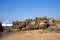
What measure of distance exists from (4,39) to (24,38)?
188 centimetres

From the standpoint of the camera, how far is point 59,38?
1103cm

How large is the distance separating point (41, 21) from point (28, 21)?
2.36m

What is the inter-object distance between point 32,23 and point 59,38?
960 centimetres

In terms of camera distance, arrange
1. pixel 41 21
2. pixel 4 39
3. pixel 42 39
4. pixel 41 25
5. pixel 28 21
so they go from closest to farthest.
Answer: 1. pixel 42 39
2. pixel 4 39
3. pixel 41 25
4. pixel 41 21
5. pixel 28 21

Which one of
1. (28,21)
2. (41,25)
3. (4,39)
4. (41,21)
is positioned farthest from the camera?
(28,21)

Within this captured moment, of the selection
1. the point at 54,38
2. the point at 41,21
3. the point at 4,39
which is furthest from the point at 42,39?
the point at 41,21

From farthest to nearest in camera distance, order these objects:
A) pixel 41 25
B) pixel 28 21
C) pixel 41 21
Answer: pixel 28 21
pixel 41 21
pixel 41 25

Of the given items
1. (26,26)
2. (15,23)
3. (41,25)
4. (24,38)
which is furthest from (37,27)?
(24,38)

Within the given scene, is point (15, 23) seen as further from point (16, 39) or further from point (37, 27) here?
point (16, 39)

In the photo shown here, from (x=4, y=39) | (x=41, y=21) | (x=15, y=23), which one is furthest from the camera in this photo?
(x=15, y=23)

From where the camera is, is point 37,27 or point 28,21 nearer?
point 37,27

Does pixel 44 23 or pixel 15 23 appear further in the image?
pixel 15 23

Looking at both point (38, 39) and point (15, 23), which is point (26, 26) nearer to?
point (15, 23)

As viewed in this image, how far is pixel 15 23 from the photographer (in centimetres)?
2300
